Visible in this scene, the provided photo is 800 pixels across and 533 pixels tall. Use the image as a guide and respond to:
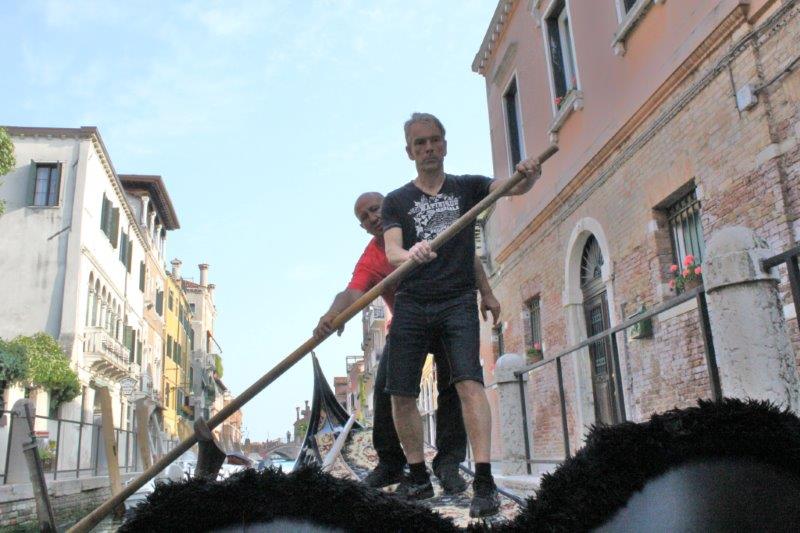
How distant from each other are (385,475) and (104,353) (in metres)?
18.9

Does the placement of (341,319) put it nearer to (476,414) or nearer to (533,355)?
(476,414)

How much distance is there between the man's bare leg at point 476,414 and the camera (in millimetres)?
2188

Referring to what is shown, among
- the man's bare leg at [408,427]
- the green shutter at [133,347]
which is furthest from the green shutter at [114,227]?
the man's bare leg at [408,427]

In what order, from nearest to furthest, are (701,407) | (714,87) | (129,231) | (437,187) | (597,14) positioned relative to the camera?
(701,407), (437,187), (714,87), (597,14), (129,231)

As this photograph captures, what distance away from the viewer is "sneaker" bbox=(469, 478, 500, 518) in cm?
176

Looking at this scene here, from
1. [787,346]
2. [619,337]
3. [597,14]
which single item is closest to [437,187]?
[787,346]

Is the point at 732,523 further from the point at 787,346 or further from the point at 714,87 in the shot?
the point at 714,87

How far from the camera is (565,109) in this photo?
27.3 ft

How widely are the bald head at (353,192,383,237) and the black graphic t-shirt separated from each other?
0.51m

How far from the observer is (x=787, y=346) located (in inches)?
101

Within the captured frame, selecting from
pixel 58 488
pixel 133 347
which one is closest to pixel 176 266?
pixel 133 347

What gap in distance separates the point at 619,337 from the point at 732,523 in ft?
11.2

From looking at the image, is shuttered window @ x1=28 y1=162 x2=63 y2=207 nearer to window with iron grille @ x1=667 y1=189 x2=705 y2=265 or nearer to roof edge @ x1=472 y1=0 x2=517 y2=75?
roof edge @ x1=472 y1=0 x2=517 y2=75

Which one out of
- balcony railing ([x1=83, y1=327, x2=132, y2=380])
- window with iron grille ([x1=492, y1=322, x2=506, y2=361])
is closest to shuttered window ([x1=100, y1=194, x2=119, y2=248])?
balcony railing ([x1=83, y1=327, x2=132, y2=380])
